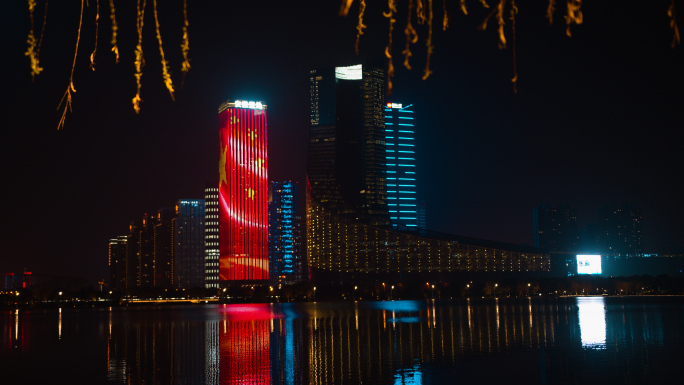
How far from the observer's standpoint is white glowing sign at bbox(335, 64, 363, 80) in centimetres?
19862

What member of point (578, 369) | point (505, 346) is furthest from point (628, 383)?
point (505, 346)

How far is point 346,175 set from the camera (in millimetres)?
185250

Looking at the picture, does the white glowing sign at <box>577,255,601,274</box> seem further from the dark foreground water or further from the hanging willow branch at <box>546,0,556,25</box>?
the hanging willow branch at <box>546,0,556,25</box>

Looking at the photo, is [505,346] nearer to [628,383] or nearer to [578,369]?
[578,369]

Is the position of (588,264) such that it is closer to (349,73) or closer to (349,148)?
(349,148)

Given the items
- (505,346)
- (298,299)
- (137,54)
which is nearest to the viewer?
(137,54)

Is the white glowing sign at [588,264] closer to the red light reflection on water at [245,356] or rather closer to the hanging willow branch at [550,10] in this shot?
the red light reflection on water at [245,356]

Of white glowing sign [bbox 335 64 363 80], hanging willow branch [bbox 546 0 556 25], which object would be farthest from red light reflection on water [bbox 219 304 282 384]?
white glowing sign [bbox 335 64 363 80]

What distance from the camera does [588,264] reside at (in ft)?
615

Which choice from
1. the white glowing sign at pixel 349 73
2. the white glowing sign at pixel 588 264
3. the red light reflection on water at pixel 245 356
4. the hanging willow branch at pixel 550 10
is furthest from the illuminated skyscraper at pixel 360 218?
the hanging willow branch at pixel 550 10

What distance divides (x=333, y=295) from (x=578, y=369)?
129626mm

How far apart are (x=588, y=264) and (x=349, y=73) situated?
8409 cm

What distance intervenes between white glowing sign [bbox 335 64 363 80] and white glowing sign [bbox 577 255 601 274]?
78435mm

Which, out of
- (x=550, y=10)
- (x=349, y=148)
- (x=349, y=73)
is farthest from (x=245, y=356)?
(x=349, y=73)
